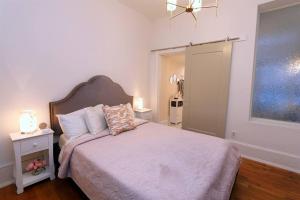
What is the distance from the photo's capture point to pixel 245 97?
2.77 m

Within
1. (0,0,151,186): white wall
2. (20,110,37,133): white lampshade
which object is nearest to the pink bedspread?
(20,110,37,133): white lampshade

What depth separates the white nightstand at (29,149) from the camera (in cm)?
187

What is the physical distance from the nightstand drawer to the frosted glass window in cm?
338

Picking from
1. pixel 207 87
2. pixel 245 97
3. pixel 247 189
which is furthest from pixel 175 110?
pixel 247 189

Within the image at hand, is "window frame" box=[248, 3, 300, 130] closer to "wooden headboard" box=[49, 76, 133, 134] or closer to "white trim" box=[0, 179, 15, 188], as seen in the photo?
"wooden headboard" box=[49, 76, 133, 134]

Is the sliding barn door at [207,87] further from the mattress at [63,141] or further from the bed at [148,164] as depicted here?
the mattress at [63,141]

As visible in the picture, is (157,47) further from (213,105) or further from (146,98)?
(213,105)

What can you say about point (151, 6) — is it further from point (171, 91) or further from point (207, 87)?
point (171, 91)

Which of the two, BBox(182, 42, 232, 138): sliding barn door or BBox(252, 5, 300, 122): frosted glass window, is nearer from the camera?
BBox(252, 5, 300, 122): frosted glass window

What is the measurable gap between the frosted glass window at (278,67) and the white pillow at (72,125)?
2934 millimetres

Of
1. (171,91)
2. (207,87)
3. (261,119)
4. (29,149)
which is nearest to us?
(29,149)

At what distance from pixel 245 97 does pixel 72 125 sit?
2.78 metres

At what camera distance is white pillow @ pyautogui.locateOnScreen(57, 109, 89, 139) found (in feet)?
7.13

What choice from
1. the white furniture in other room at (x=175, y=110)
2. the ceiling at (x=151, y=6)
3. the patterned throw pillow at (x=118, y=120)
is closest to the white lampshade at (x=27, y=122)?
the patterned throw pillow at (x=118, y=120)
